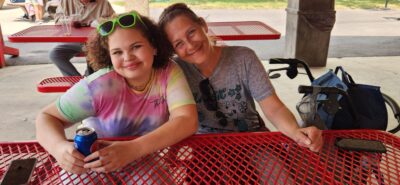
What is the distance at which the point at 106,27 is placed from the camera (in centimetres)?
140

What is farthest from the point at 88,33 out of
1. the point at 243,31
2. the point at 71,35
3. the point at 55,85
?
the point at 243,31

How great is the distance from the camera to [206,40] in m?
1.65

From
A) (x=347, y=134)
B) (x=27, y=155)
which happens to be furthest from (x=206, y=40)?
(x=27, y=155)

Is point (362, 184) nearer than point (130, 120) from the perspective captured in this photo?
Yes

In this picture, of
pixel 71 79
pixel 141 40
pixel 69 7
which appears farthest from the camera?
pixel 69 7

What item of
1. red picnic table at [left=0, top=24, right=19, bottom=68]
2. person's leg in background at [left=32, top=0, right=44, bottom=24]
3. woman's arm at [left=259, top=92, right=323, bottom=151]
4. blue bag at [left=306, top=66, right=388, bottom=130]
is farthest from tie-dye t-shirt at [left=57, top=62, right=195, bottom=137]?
person's leg in background at [left=32, top=0, right=44, bottom=24]

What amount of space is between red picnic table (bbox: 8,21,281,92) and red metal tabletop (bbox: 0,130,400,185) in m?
1.66

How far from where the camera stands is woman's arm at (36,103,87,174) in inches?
42.9

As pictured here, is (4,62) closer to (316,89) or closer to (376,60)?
(316,89)

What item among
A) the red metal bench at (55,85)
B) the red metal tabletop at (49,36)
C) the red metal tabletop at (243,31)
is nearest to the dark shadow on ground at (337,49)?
the red metal tabletop at (243,31)

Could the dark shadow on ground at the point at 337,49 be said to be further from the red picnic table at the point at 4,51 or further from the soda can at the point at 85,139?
the soda can at the point at 85,139

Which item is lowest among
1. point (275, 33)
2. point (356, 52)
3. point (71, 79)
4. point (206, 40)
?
point (356, 52)

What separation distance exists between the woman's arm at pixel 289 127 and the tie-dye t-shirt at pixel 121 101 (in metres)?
0.39

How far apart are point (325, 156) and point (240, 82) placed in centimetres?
62
